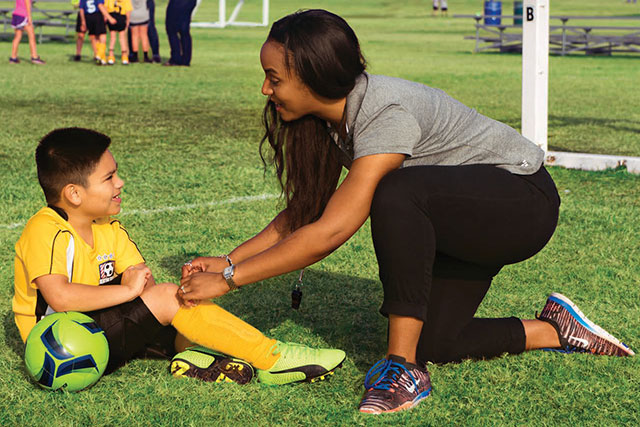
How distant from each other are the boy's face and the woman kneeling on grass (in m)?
0.40

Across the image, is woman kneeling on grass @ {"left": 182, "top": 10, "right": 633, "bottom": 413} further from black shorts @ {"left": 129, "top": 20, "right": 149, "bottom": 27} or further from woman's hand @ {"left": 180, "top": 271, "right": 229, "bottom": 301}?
black shorts @ {"left": 129, "top": 20, "right": 149, "bottom": 27}

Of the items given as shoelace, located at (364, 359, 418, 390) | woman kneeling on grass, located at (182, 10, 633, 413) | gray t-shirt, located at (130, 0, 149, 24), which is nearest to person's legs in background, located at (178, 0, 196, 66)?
gray t-shirt, located at (130, 0, 149, 24)

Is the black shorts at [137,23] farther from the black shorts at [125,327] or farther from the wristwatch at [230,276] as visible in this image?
the wristwatch at [230,276]

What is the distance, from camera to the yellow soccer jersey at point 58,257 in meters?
3.19

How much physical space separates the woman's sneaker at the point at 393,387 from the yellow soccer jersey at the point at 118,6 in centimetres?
1612

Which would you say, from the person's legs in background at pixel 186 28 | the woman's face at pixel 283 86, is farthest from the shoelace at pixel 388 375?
the person's legs in background at pixel 186 28

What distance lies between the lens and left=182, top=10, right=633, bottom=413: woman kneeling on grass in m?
3.02

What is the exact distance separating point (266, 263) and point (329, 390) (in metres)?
0.59

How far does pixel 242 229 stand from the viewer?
18.7 ft

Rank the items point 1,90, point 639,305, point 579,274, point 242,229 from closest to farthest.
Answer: point 639,305, point 579,274, point 242,229, point 1,90

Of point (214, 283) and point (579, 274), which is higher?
point (214, 283)

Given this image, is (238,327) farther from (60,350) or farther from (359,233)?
(359,233)

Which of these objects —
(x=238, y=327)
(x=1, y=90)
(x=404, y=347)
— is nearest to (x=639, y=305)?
(x=404, y=347)

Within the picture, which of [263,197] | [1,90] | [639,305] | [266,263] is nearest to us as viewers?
[266,263]
